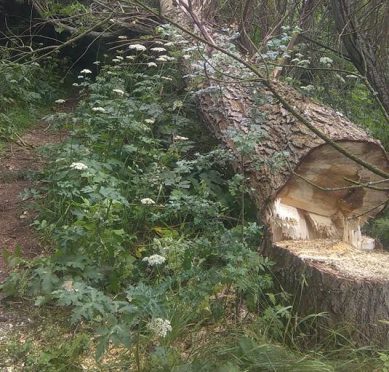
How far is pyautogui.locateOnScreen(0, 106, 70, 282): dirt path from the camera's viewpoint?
4.20 meters

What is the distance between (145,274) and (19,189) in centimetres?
190

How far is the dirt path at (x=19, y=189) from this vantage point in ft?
13.8

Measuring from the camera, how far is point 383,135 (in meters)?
6.69

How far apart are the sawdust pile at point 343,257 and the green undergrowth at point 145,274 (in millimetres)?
286

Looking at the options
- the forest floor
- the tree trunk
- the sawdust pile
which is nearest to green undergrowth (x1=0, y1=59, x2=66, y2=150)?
the forest floor

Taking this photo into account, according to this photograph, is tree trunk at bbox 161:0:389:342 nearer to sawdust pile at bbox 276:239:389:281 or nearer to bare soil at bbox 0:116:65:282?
sawdust pile at bbox 276:239:389:281

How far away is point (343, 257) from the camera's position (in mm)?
3715

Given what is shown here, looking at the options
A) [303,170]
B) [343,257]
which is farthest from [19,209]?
[343,257]

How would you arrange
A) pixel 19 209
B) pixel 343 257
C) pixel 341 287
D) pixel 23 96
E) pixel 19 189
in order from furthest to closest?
pixel 23 96 < pixel 19 189 < pixel 19 209 < pixel 343 257 < pixel 341 287

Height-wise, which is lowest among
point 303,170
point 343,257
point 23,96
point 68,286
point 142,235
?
point 23,96

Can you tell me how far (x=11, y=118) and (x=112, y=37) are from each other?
7.29 ft

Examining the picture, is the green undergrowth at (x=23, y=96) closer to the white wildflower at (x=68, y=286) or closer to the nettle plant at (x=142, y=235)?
the nettle plant at (x=142, y=235)

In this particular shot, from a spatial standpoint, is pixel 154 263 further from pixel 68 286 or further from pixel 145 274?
pixel 145 274

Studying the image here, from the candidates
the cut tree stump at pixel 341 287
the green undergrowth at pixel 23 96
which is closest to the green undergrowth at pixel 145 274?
the cut tree stump at pixel 341 287
